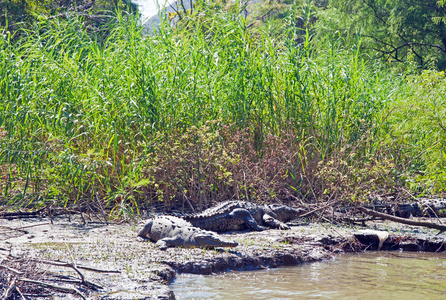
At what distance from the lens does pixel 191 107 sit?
6.32m

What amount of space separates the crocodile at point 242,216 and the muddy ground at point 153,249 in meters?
0.15

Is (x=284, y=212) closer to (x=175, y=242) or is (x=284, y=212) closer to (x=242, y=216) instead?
(x=242, y=216)

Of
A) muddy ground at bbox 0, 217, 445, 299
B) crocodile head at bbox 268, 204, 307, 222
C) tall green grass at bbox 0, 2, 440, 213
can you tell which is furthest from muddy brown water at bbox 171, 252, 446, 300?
tall green grass at bbox 0, 2, 440, 213

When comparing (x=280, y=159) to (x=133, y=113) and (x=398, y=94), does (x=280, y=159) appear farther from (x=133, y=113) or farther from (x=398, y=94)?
(x=398, y=94)

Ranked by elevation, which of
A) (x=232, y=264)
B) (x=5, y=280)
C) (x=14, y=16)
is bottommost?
(x=232, y=264)

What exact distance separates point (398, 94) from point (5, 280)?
24.0 feet

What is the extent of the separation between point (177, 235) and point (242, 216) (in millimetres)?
1254

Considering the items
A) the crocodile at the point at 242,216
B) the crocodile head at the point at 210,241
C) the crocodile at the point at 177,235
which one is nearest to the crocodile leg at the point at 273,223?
the crocodile at the point at 242,216

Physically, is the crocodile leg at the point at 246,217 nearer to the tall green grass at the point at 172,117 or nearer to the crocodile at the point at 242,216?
the crocodile at the point at 242,216

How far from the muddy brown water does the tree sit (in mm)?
11808

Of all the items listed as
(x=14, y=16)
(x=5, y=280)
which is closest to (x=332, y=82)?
(x=5, y=280)

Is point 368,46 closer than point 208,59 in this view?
No

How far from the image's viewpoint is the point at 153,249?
4.58m

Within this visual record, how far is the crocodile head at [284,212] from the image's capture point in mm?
6180
